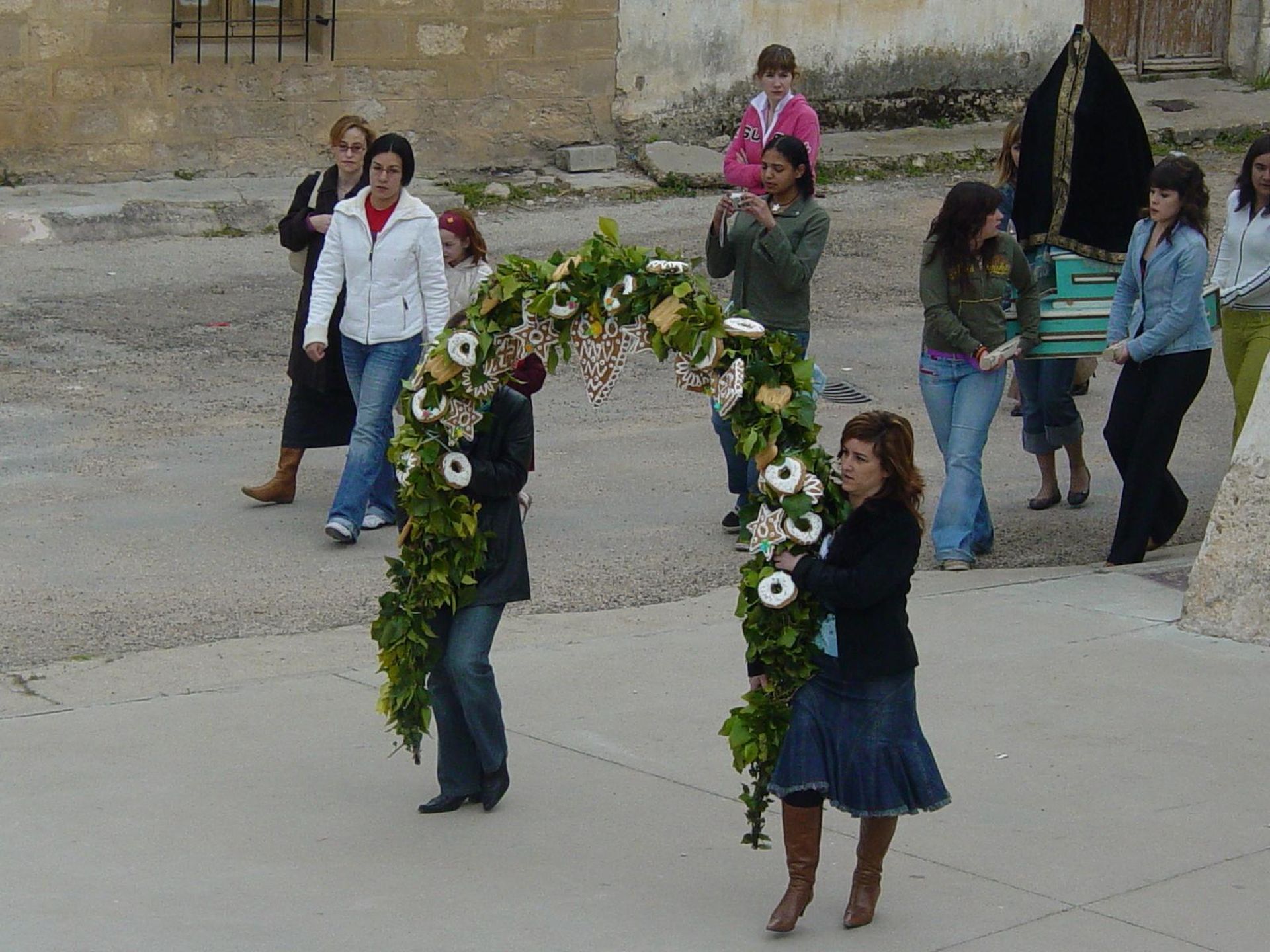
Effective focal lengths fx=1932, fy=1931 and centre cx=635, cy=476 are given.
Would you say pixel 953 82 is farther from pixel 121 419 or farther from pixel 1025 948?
pixel 1025 948

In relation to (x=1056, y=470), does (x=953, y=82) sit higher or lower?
higher

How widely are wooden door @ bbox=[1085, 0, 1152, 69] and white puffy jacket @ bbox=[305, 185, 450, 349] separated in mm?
11185

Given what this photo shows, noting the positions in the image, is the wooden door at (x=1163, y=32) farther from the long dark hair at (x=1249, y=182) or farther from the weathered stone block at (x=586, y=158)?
the long dark hair at (x=1249, y=182)

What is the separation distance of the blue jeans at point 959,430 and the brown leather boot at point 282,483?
282 cm

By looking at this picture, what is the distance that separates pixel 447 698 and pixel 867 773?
4.72 feet

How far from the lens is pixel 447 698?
555cm

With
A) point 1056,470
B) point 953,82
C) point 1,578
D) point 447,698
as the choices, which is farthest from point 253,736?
point 953,82

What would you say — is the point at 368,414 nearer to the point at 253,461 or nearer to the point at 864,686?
the point at 253,461

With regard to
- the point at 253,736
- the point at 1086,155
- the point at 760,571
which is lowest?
the point at 253,736

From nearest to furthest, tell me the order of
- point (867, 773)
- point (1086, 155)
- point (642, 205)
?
point (867, 773)
point (1086, 155)
point (642, 205)

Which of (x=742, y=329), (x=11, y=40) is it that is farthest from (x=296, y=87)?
(x=742, y=329)

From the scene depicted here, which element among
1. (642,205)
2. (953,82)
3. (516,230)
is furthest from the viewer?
(953,82)

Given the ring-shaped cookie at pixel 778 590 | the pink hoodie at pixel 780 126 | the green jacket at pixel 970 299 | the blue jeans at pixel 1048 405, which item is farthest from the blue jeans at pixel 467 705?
the pink hoodie at pixel 780 126

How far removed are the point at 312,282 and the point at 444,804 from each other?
3.53 m
